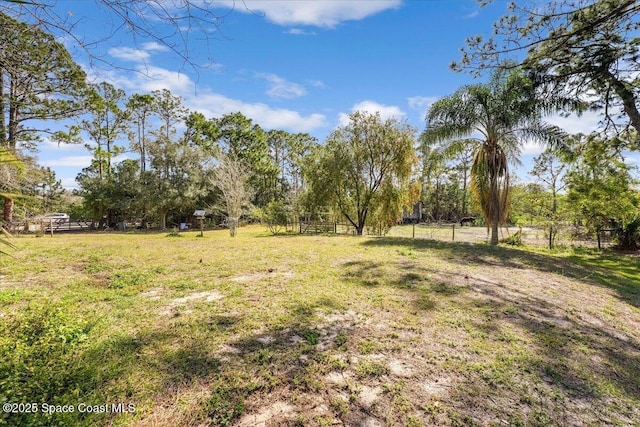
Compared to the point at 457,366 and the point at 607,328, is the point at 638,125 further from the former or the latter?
the point at 457,366

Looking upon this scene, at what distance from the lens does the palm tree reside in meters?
9.70

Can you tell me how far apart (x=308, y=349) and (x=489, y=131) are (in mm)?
10558

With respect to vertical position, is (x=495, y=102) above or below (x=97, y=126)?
below

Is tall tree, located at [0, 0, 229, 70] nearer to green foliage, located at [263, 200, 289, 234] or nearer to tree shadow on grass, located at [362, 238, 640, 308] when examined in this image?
tree shadow on grass, located at [362, 238, 640, 308]

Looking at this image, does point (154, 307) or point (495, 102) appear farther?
point (495, 102)

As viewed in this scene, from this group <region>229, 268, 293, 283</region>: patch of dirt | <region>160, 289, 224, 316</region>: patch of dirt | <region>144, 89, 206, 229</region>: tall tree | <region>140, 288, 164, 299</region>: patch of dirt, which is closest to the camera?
<region>160, 289, 224, 316</region>: patch of dirt

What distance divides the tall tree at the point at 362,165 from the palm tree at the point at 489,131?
3588 mm

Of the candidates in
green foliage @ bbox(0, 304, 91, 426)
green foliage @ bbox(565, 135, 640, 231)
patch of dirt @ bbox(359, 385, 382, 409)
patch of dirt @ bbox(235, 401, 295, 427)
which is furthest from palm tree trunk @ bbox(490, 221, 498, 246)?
green foliage @ bbox(0, 304, 91, 426)

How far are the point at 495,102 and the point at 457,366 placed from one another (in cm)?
1017

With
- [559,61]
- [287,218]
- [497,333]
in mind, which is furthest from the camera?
[287,218]

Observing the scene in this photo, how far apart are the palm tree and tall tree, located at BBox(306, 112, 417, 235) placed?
3.59 m

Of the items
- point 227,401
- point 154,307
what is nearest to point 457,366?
point 227,401

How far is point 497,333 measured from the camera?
10.1 ft

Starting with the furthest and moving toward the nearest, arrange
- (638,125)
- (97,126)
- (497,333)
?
(97,126) → (638,125) → (497,333)
